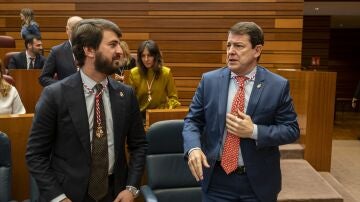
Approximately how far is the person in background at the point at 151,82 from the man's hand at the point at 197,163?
129 centimetres

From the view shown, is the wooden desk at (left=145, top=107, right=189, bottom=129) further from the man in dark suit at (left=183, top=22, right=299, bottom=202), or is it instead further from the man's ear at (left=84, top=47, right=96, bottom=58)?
the man's ear at (left=84, top=47, right=96, bottom=58)

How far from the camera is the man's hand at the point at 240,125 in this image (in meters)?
1.32

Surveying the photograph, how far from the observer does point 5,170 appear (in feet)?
5.57

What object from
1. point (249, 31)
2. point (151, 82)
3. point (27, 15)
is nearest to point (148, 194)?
point (249, 31)

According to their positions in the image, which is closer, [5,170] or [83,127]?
[83,127]

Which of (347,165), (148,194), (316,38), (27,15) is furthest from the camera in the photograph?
(316,38)

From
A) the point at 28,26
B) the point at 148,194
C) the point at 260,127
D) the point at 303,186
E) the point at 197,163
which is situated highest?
the point at 28,26

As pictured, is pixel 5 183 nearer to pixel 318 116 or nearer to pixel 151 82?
pixel 151 82

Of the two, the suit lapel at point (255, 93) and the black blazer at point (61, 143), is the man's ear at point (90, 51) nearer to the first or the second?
the black blazer at point (61, 143)

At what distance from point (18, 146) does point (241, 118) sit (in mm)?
1203

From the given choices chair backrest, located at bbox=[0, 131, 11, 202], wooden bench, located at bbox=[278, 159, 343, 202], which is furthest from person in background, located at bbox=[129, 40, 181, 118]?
chair backrest, located at bbox=[0, 131, 11, 202]

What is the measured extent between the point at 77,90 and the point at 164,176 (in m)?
0.69

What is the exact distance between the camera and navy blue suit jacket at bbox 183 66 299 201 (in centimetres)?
138

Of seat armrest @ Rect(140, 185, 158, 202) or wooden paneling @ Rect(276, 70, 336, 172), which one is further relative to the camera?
wooden paneling @ Rect(276, 70, 336, 172)
